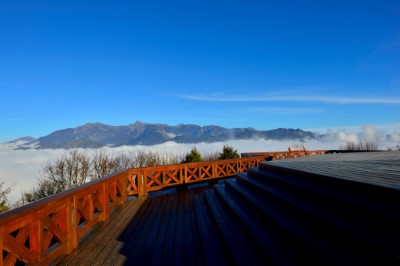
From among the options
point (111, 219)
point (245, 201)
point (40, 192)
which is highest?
point (245, 201)

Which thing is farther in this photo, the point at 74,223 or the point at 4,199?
the point at 4,199

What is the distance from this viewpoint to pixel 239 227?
15.9 feet

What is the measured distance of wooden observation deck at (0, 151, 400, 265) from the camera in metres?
2.90

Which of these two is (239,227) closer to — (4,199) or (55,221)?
(55,221)

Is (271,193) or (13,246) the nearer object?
(13,246)

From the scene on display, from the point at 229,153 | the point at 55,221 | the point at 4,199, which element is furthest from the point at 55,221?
the point at 4,199

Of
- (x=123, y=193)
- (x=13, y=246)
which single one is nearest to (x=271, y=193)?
(x=13, y=246)

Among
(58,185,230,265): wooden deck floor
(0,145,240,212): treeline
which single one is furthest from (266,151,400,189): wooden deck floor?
(0,145,240,212): treeline

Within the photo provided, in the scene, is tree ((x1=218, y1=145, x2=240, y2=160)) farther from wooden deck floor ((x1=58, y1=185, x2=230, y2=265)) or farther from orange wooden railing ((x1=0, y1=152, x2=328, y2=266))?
wooden deck floor ((x1=58, y1=185, x2=230, y2=265))

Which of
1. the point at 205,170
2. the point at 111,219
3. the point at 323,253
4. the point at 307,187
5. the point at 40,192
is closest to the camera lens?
the point at 323,253

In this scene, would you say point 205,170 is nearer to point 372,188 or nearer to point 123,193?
point 123,193

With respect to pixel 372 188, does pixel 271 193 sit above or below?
below

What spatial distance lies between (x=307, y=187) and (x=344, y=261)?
2.10 m

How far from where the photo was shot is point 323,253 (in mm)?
2869
